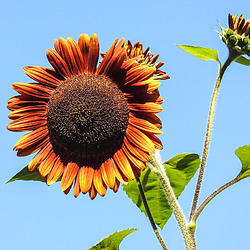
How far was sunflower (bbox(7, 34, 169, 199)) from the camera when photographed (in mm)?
3188

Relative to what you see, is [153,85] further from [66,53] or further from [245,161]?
[245,161]

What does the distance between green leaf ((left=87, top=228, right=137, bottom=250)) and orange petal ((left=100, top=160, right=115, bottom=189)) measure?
52 centimetres

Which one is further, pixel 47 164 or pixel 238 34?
pixel 238 34

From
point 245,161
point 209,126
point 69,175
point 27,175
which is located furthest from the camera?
point 245,161

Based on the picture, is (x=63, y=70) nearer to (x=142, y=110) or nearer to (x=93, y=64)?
(x=93, y=64)

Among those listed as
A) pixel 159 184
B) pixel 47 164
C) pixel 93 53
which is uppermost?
pixel 93 53

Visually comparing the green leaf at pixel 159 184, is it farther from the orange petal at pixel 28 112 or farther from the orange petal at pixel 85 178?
the orange petal at pixel 28 112

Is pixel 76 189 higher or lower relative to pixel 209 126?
lower

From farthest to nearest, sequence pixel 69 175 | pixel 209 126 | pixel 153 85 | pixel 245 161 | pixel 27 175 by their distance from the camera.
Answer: pixel 245 161 < pixel 209 126 < pixel 27 175 < pixel 69 175 < pixel 153 85

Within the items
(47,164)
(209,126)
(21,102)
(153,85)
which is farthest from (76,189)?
(209,126)

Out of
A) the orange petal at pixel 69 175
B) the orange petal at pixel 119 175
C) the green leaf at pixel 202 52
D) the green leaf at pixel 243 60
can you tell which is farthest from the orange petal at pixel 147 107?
the green leaf at pixel 243 60

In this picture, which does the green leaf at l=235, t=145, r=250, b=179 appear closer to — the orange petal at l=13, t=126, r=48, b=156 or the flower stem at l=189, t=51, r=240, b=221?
the flower stem at l=189, t=51, r=240, b=221

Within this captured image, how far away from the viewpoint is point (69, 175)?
3.24 metres

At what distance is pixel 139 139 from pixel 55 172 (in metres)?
0.53
